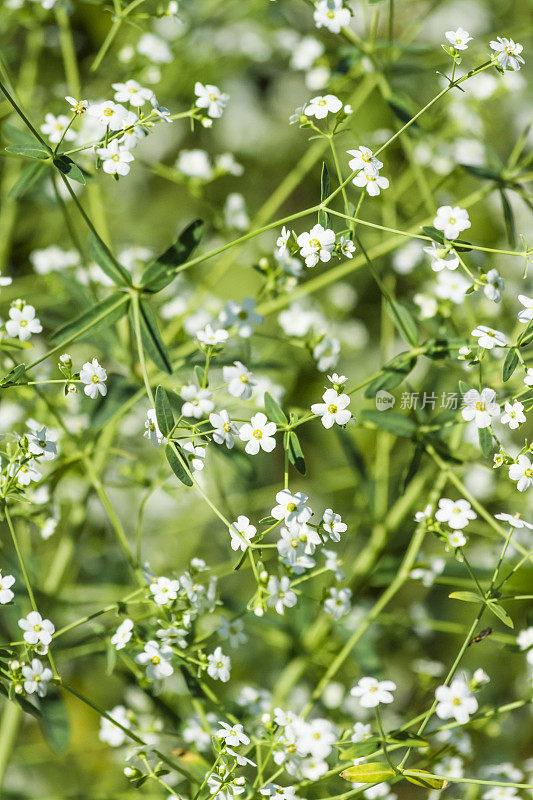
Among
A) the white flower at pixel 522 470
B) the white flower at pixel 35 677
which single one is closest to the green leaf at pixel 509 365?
the white flower at pixel 522 470

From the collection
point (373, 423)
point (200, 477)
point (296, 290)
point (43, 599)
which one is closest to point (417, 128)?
point (296, 290)

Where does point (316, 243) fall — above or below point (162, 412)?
above

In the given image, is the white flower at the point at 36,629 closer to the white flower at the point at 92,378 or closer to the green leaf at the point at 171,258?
the white flower at the point at 92,378

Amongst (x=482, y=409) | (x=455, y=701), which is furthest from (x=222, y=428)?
(x=455, y=701)

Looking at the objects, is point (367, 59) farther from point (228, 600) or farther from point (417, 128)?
point (228, 600)

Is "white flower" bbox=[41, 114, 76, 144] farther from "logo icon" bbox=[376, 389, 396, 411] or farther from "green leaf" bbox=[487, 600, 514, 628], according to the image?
"green leaf" bbox=[487, 600, 514, 628]

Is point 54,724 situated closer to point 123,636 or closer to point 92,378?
point 123,636

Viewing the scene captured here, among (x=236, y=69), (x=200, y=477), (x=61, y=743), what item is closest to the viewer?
(x=61, y=743)
